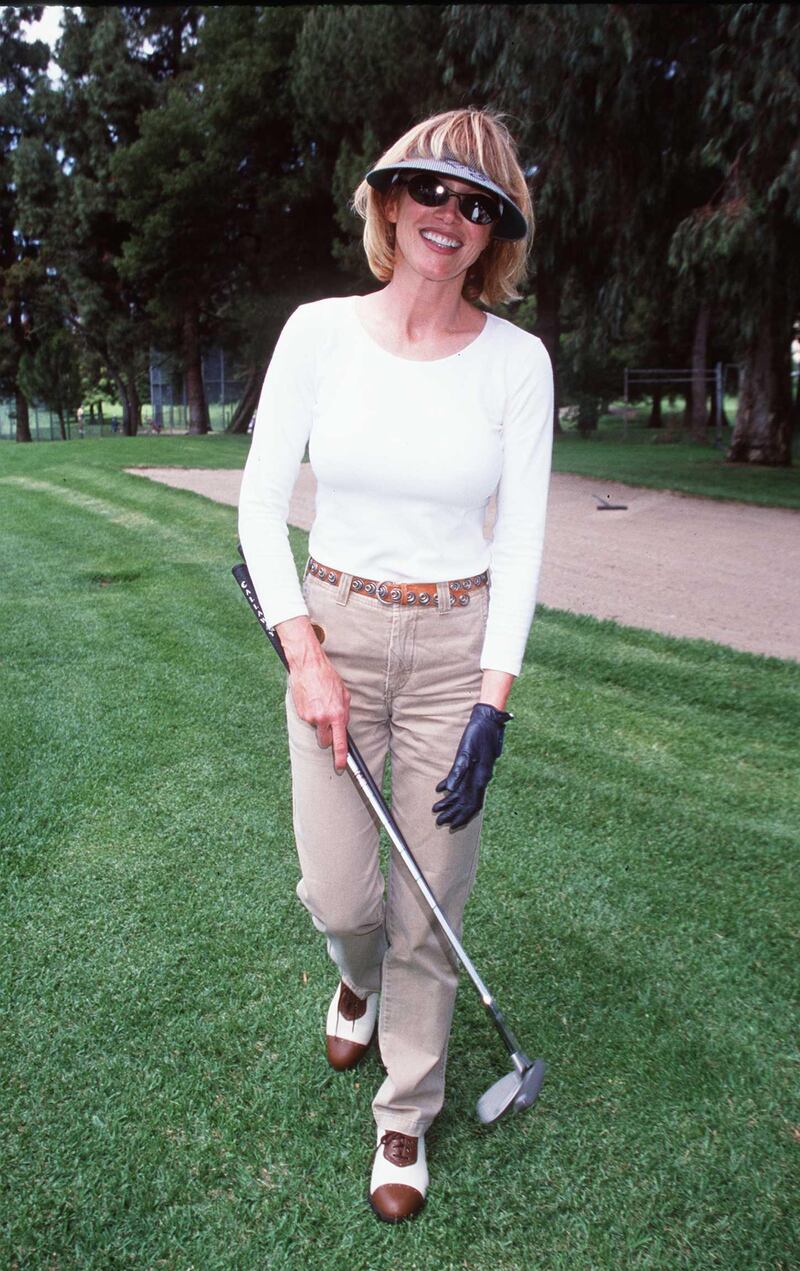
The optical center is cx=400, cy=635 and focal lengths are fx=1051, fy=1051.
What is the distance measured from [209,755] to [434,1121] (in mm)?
2357

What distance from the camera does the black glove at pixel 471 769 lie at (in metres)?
2.13

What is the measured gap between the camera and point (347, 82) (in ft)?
60.7

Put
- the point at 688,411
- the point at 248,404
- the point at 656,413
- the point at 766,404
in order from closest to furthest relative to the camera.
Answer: the point at 766,404 → the point at 248,404 → the point at 688,411 → the point at 656,413

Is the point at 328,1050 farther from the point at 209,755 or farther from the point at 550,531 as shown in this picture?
the point at 550,531

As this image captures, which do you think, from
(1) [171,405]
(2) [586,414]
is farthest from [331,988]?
(1) [171,405]

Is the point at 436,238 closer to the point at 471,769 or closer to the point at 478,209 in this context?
the point at 478,209

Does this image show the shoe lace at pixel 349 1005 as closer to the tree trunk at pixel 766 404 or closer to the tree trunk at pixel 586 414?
the tree trunk at pixel 766 404

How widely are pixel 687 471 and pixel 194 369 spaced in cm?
1716

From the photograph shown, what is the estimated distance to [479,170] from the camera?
7.00 ft

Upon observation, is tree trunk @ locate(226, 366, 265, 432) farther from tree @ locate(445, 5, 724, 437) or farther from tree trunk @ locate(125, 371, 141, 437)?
tree @ locate(445, 5, 724, 437)

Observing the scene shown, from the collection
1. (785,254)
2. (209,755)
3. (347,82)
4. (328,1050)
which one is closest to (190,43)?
(347,82)

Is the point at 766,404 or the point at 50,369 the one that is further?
the point at 50,369

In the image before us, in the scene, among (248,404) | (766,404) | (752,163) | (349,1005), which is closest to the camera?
(349,1005)

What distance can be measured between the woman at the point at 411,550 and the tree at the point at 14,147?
104 feet
